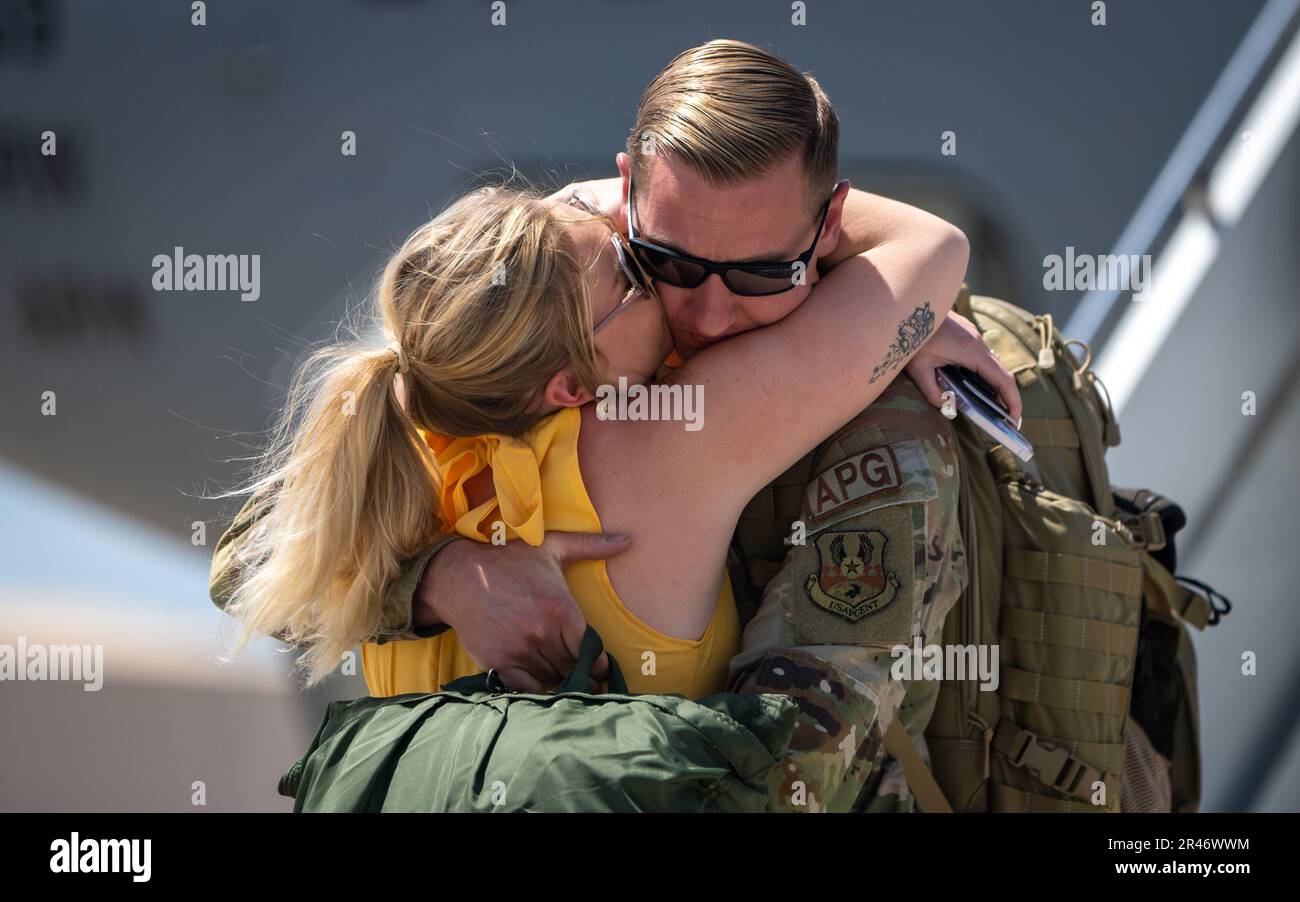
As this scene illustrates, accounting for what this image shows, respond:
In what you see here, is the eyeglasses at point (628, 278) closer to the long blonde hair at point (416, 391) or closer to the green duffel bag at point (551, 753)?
the long blonde hair at point (416, 391)

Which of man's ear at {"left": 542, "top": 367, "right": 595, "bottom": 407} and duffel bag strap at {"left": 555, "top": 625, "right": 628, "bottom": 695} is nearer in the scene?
duffel bag strap at {"left": 555, "top": 625, "right": 628, "bottom": 695}

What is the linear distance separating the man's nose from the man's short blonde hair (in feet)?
0.48

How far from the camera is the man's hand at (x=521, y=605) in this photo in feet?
5.10

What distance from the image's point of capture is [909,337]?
5.61ft

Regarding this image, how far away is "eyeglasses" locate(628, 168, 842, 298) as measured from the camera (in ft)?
5.34

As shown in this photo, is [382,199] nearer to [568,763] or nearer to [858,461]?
[858,461]

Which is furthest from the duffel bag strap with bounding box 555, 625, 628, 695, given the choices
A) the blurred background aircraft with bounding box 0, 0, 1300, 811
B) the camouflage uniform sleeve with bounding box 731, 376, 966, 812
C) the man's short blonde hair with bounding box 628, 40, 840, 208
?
the blurred background aircraft with bounding box 0, 0, 1300, 811

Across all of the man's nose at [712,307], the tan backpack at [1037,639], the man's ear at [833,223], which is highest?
the man's ear at [833,223]

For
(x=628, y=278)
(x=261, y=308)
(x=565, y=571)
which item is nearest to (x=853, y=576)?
(x=565, y=571)

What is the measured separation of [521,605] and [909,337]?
2.25ft

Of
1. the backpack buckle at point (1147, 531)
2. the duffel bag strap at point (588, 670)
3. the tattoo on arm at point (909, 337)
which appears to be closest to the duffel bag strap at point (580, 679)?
the duffel bag strap at point (588, 670)

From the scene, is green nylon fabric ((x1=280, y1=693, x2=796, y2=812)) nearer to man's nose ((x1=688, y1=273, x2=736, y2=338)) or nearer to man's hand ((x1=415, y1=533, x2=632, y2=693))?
man's hand ((x1=415, y1=533, x2=632, y2=693))
